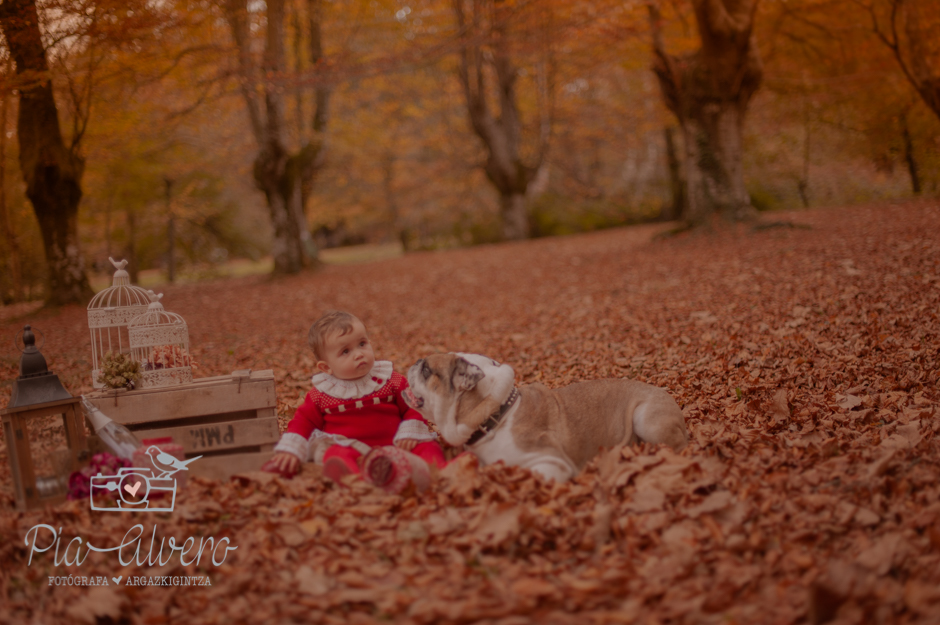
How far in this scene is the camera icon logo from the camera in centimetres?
353

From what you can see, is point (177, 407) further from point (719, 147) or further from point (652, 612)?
point (719, 147)

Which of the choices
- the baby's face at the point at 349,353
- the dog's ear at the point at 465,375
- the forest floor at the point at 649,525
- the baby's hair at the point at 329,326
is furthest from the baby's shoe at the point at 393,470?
the baby's hair at the point at 329,326

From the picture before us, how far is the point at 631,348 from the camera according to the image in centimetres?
730

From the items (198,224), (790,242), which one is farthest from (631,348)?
(198,224)

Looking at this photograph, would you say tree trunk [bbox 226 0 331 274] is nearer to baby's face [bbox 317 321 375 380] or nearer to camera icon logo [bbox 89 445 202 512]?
baby's face [bbox 317 321 375 380]

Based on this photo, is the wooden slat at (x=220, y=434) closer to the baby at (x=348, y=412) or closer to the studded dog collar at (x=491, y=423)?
the baby at (x=348, y=412)

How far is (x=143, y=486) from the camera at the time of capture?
3643 millimetres

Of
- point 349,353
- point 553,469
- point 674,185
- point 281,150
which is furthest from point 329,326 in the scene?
point 674,185

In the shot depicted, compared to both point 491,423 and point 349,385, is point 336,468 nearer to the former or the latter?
point 349,385

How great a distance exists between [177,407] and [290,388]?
2.99 m

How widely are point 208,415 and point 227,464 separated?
348mm

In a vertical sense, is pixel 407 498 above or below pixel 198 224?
below

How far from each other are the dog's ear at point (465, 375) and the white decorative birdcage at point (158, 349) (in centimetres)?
201

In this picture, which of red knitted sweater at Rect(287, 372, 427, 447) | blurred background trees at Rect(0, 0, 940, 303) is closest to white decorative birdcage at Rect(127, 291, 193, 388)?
red knitted sweater at Rect(287, 372, 427, 447)
